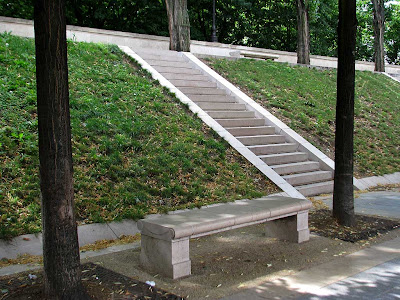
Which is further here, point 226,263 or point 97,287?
point 226,263

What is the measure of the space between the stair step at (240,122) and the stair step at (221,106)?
74cm

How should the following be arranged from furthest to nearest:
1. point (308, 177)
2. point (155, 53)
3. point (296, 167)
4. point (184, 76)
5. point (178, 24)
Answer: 1. point (178, 24)
2. point (155, 53)
3. point (184, 76)
4. point (296, 167)
5. point (308, 177)

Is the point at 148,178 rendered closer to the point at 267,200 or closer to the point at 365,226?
the point at 267,200

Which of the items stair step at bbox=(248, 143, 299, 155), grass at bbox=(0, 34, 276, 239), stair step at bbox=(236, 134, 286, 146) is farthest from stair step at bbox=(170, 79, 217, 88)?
stair step at bbox=(248, 143, 299, 155)

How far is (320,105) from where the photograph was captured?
49.9 ft

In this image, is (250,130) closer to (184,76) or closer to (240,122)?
(240,122)

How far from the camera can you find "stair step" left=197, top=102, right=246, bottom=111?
1227cm

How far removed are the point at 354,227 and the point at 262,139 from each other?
4.79 meters

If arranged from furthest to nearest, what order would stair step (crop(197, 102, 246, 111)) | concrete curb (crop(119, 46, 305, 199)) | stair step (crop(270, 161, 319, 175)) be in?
stair step (crop(197, 102, 246, 111)) < stair step (crop(270, 161, 319, 175)) < concrete curb (crop(119, 46, 305, 199))

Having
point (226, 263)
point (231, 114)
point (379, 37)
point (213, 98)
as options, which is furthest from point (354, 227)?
point (379, 37)

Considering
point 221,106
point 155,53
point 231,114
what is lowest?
point 231,114

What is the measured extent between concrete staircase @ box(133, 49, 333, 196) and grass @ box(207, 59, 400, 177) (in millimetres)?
1046

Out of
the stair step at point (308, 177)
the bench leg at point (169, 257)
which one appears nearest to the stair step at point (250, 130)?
the stair step at point (308, 177)

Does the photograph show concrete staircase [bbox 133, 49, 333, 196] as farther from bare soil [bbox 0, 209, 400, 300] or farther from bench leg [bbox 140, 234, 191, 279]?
bench leg [bbox 140, 234, 191, 279]
